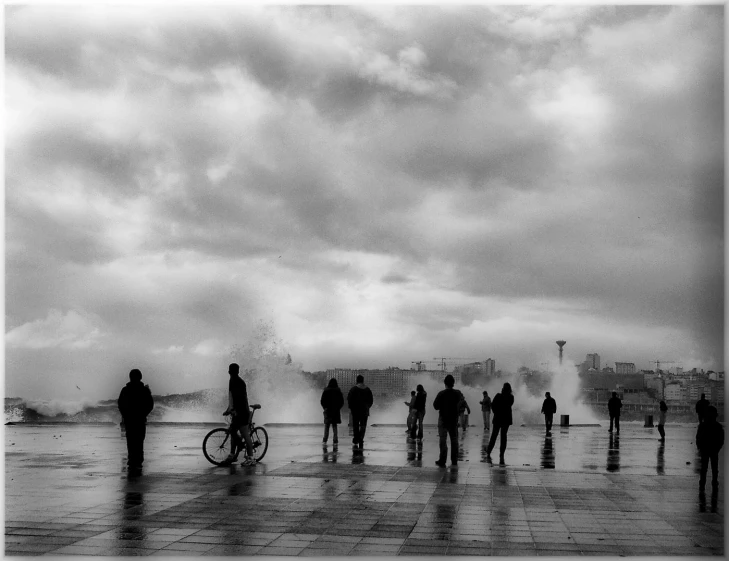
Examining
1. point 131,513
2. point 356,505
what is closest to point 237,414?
point 356,505

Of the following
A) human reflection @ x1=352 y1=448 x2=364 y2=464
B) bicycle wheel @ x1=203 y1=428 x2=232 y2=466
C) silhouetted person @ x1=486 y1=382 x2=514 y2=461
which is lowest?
human reflection @ x1=352 y1=448 x2=364 y2=464

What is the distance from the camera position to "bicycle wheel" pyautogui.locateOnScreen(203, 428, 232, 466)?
15.3 metres

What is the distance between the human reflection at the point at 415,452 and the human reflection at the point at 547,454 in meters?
2.42

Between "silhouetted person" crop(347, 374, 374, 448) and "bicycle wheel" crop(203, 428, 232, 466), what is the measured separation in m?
5.41

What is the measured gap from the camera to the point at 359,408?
2088 centimetres

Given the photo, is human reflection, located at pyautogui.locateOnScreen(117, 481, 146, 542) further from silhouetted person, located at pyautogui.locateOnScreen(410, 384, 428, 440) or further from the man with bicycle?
silhouetted person, located at pyautogui.locateOnScreen(410, 384, 428, 440)

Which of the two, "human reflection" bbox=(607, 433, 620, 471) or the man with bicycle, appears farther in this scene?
"human reflection" bbox=(607, 433, 620, 471)

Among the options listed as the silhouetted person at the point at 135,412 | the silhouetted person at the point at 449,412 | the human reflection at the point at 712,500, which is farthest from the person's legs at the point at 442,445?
the silhouetted person at the point at 135,412

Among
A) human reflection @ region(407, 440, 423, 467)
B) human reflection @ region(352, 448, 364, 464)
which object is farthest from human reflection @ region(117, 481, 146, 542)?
human reflection @ region(407, 440, 423, 467)

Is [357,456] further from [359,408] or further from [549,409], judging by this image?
[549,409]

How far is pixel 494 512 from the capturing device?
1039 cm

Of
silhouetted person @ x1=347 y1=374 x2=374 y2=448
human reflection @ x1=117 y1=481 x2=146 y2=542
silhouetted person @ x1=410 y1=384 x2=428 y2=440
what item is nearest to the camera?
human reflection @ x1=117 y1=481 x2=146 y2=542

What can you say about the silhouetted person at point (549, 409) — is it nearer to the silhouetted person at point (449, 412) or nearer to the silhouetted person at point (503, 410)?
the silhouetted person at point (503, 410)

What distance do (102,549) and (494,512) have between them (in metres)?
4.65
